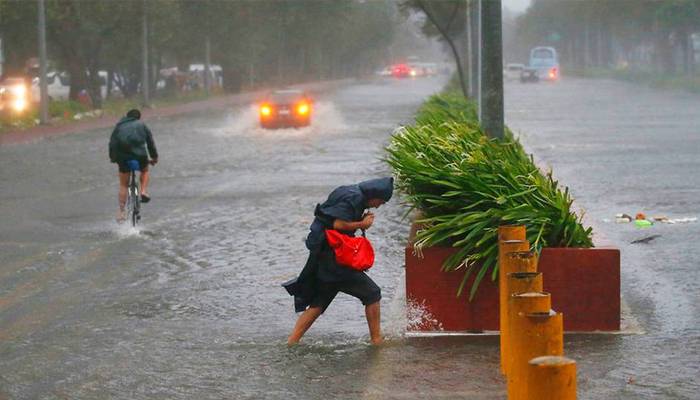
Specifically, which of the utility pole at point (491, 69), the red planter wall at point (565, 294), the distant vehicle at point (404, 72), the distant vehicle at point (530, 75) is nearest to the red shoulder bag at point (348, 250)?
the red planter wall at point (565, 294)

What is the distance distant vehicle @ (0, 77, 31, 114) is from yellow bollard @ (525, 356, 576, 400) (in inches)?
1808

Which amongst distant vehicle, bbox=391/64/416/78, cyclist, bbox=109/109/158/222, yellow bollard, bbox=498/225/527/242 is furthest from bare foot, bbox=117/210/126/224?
distant vehicle, bbox=391/64/416/78

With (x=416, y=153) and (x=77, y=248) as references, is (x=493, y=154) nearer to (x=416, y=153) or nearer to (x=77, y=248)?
(x=416, y=153)

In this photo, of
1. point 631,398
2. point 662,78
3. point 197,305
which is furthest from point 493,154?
point 662,78

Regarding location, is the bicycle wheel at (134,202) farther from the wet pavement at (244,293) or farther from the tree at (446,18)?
the tree at (446,18)

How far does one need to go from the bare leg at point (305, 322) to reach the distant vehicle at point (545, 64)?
101500 mm

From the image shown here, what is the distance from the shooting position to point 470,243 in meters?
10.2

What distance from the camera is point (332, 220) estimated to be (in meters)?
9.92

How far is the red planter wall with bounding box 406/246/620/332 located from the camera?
1020 cm

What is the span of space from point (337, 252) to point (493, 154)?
2.27 m

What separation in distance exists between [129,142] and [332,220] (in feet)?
29.6

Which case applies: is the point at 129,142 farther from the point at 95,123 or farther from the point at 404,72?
the point at 404,72

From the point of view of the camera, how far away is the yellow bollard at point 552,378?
5.28 meters

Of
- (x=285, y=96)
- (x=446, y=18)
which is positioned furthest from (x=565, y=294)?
(x=446, y=18)
